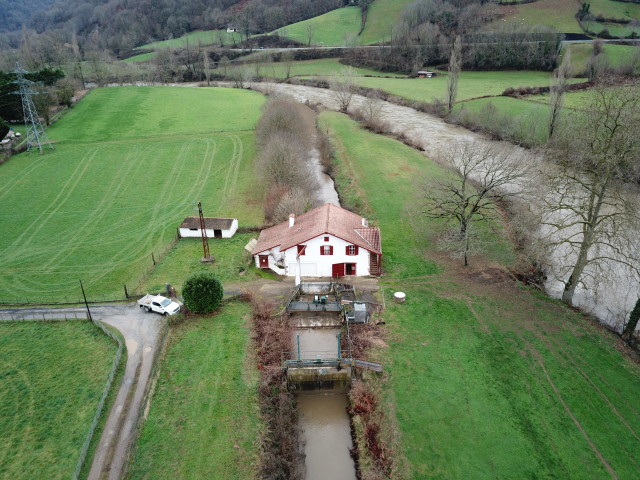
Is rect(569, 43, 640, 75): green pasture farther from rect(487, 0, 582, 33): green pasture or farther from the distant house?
the distant house

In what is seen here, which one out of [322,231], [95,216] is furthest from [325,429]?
[95,216]

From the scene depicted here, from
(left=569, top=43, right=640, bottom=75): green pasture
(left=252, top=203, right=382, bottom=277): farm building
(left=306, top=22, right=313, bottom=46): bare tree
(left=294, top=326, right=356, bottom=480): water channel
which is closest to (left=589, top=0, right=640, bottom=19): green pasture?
(left=569, top=43, right=640, bottom=75): green pasture

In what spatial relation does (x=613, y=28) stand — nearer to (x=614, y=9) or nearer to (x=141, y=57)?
(x=614, y=9)

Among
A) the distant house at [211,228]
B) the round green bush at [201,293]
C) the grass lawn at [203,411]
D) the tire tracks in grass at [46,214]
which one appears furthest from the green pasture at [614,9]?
the grass lawn at [203,411]

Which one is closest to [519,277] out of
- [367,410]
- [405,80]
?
[367,410]

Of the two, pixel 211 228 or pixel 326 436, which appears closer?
pixel 326 436
